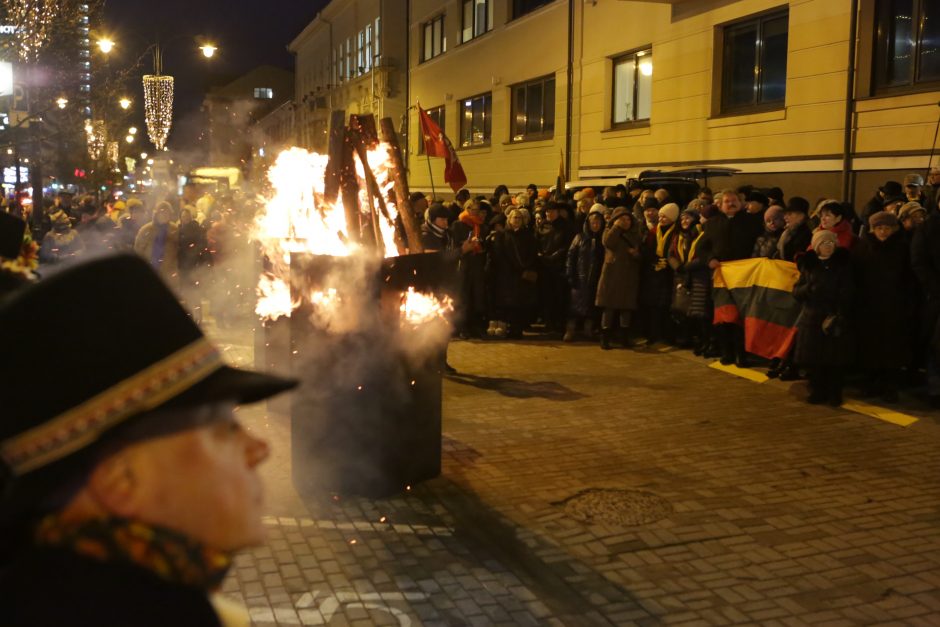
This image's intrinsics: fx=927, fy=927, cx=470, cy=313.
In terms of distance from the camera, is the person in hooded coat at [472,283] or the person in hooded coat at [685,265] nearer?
the person in hooded coat at [685,265]

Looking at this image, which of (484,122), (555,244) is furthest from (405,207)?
(484,122)

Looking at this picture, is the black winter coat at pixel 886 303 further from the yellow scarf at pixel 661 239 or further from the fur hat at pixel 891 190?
the yellow scarf at pixel 661 239

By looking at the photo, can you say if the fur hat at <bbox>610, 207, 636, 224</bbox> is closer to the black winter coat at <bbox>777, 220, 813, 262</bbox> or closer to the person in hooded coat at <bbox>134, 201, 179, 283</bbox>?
the black winter coat at <bbox>777, 220, 813, 262</bbox>

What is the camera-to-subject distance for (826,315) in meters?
9.38

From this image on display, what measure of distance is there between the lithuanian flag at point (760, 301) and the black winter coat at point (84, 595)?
9.77m

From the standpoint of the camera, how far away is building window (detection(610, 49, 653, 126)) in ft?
65.3

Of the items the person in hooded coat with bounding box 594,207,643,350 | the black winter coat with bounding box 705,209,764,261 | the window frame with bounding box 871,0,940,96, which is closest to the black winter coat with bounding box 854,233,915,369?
the black winter coat with bounding box 705,209,764,261

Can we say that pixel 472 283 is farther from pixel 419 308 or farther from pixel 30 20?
pixel 30 20

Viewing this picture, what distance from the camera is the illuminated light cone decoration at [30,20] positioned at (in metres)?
13.9

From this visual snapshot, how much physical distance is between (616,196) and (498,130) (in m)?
12.9

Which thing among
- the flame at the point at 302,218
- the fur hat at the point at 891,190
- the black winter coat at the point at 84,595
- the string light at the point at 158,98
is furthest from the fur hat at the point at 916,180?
the string light at the point at 158,98

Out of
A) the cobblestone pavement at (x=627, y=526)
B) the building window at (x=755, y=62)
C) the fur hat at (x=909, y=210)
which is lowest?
the cobblestone pavement at (x=627, y=526)

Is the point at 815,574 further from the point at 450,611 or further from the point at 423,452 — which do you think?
the point at 423,452

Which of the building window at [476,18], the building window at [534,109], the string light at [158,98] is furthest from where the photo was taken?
the building window at [476,18]
